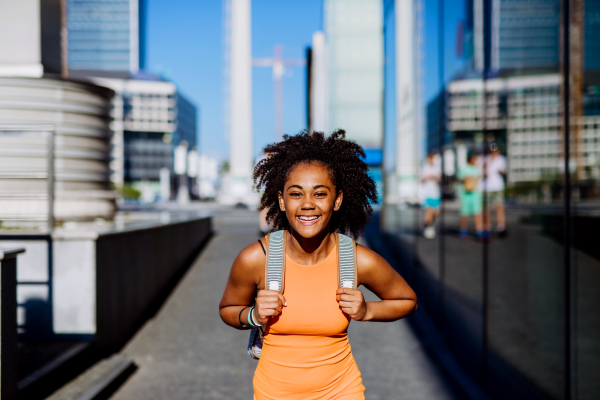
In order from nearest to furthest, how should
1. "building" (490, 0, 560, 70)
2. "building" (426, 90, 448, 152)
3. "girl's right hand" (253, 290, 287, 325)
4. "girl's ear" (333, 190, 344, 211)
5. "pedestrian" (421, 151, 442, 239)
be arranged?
"girl's right hand" (253, 290, 287, 325), "girl's ear" (333, 190, 344, 211), "building" (490, 0, 560, 70), "building" (426, 90, 448, 152), "pedestrian" (421, 151, 442, 239)

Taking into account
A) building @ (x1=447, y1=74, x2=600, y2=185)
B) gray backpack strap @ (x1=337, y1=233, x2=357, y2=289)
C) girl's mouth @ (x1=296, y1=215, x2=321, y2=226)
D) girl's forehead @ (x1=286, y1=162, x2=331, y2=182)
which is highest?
building @ (x1=447, y1=74, x2=600, y2=185)

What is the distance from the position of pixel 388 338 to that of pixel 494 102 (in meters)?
3.13

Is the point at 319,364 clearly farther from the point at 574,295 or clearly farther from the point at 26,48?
the point at 26,48

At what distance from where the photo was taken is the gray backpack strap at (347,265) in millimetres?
2119

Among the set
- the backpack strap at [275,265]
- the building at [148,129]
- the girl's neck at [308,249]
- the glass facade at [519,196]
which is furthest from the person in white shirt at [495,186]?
the building at [148,129]

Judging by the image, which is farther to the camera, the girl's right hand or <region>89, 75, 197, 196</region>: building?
<region>89, 75, 197, 196</region>: building

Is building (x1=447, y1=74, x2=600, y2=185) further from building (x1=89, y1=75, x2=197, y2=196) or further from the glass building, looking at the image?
building (x1=89, y1=75, x2=197, y2=196)

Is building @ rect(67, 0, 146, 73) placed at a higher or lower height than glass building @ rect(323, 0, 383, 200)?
higher

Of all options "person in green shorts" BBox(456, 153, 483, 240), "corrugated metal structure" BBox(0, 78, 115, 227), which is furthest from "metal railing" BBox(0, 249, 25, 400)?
"person in green shorts" BBox(456, 153, 483, 240)

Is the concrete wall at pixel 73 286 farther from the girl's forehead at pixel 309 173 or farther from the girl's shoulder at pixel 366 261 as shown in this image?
the girl's shoulder at pixel 366 261

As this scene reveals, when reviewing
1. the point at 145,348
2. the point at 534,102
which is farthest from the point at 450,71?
the point at 145,348

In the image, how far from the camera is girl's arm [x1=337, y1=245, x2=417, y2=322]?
2152 millimetres

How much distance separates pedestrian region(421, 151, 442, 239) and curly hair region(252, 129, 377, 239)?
5426 mm

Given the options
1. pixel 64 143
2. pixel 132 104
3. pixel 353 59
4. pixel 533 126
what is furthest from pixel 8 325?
pixel 132 104
